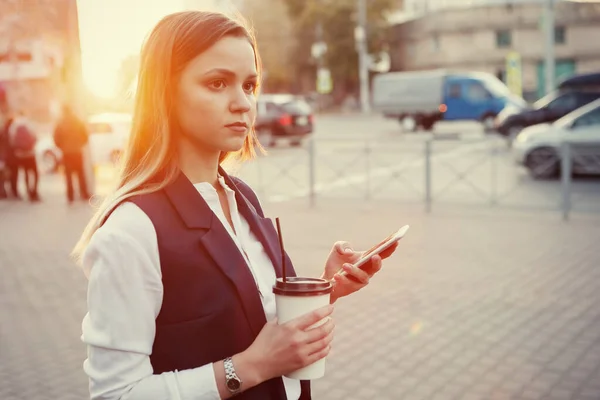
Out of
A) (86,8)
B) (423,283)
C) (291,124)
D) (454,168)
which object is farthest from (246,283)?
(291,124)

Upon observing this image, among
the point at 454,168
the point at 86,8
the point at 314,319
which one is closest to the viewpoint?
the point at 314,319

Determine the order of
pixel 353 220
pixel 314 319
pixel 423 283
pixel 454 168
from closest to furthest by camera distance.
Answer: pixel 314 319, pixel 423 283, pixel 353 220, pixel 454 168

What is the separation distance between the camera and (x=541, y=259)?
8.37 m

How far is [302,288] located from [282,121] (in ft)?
80.1

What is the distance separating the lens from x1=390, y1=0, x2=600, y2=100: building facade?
50.7 meters

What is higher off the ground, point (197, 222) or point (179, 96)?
point (179, 96)

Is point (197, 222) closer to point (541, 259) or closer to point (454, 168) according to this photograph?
point (541, 259)

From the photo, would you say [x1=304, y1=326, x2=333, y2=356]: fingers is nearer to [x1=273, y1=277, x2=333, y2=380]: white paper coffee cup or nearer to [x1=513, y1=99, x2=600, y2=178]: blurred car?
[x1=273, y1=277, x2=333, y2=380]: white paper coffee cup

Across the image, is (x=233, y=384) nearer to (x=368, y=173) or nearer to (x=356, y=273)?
(x=356, y=273)

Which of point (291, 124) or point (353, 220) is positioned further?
point (291, 124)

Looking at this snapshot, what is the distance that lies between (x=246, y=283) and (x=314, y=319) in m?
0.18

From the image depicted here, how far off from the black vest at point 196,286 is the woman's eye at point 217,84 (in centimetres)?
21

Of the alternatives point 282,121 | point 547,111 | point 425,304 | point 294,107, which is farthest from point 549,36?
point 425,304

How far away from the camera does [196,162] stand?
1719mm
